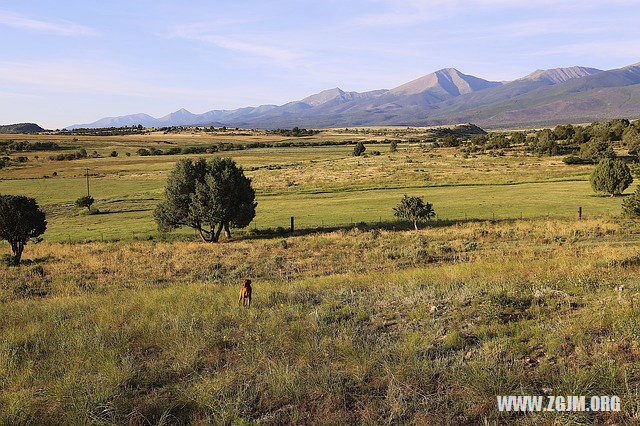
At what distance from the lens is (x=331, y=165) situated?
112 metres

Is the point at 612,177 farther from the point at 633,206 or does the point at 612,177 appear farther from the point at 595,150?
the point at 595,150

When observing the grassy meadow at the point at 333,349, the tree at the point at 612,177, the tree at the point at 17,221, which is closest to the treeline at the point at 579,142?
the tree at the point at 612,177

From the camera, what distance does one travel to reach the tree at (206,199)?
130 feet

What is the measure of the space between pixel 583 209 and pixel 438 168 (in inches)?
2066

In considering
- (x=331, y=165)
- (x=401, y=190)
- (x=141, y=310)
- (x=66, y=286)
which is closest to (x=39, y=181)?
(x=331, y=165)

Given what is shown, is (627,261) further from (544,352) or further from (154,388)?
(154,388)

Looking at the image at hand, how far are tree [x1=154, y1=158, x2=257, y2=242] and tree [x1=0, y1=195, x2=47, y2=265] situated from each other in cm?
1077

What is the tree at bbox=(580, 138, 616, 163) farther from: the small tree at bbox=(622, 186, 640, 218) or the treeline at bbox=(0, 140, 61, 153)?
the treeline at bbox=(0, 140, 61, 153)

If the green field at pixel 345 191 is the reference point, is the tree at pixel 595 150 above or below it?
above

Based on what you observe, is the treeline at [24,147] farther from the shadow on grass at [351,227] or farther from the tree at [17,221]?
the shadow on grass at [351,227]

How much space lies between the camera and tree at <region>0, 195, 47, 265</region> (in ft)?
109

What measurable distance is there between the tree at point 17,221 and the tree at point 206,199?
35.3ft

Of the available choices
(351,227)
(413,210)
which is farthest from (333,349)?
(351,227)

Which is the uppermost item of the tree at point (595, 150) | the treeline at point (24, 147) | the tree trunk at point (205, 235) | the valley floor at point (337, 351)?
the treeline at point (24, 147)
